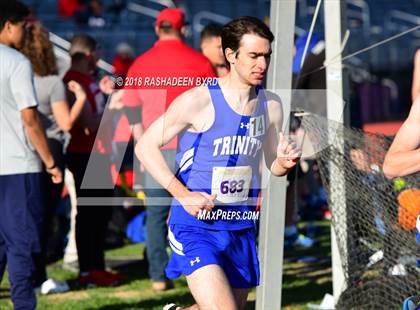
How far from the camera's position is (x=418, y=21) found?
22.5 meters

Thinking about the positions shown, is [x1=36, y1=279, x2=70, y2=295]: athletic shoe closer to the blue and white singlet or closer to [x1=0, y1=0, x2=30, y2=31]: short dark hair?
[x1=0, y1=0, x2=30, y2=31]: short dark hair


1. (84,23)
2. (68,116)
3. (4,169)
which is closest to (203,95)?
(4,169)

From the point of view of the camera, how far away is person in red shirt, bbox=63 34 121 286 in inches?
305

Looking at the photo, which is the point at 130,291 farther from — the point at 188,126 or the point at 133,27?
the point at 133,27

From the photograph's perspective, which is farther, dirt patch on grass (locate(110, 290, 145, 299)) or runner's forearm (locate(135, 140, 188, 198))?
dirt patch on grass (locate(110, 290, 145, 299))

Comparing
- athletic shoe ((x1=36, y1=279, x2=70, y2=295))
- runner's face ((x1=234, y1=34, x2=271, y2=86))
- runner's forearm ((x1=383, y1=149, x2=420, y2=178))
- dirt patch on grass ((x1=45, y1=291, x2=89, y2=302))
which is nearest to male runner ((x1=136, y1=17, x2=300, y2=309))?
runner's face ((x1=234, y1=34, x2=271, y2=86))

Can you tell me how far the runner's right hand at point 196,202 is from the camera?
4355 mm

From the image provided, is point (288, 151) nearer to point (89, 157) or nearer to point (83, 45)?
point (89, 157)

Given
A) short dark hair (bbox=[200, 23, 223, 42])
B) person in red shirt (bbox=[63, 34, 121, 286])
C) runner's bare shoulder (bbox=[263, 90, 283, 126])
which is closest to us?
runner's bare shoulder (bbox=[263, 90, 283, 126])

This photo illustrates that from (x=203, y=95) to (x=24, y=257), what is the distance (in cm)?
189

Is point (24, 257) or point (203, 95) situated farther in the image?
point (24, 257)

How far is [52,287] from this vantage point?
7.46m

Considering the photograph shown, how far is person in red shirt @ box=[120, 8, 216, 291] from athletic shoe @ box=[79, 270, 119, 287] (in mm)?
498

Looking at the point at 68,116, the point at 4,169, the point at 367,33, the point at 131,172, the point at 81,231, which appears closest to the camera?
the point at 4,169
